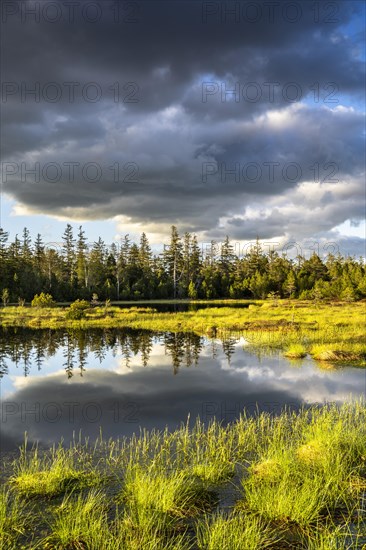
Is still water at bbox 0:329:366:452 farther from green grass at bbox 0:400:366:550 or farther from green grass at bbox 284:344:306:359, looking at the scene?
green grass at bbox 0:400:366:550

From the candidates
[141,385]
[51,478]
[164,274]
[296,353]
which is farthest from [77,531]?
[164,274]

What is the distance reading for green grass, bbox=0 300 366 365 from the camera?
82.3 feet

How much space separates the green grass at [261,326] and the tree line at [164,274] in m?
26.5

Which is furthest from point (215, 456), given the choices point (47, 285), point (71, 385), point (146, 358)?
point (47, 285)

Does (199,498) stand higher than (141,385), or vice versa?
(199,498)

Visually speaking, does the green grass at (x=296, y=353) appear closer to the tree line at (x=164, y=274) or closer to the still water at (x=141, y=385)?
the still water at (x=141, y=385)

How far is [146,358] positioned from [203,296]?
65.3 m

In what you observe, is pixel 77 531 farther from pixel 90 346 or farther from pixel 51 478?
pixel 90 346

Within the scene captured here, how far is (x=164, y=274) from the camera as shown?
339 feet

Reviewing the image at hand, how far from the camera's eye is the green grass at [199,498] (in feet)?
21.0

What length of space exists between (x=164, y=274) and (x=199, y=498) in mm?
95701

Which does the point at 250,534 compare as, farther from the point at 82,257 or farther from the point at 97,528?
the point at 82,257

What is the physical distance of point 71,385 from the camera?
19.3 metres

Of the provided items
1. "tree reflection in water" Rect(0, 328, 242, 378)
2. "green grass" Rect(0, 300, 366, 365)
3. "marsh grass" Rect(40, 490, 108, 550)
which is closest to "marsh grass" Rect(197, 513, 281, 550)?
"marsh grass" Rect(40, 490, 108, 550)
